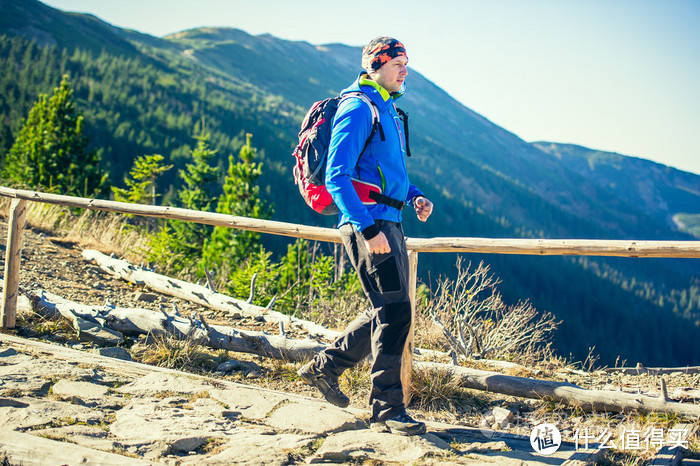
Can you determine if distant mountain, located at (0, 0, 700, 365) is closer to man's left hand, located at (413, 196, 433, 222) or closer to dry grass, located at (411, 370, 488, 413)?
dry grass, located at (411, 370, 488, 413)

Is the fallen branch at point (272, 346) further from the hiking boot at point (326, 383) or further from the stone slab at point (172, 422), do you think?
the stone slab at point (172, 422)

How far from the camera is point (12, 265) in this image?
404 centimetres

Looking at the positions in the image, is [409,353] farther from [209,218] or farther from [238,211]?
[238,211]

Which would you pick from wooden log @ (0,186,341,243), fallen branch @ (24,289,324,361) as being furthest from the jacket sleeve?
fallen branch @ (24,289,324,361)

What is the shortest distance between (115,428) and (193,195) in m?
23.0

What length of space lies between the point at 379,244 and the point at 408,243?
36.9 inches

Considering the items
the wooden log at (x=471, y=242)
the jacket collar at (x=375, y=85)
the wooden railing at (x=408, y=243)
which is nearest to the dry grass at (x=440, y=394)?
the wooden railing at (x=408, y=243)

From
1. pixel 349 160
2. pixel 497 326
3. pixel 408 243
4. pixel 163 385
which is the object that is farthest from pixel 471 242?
pixel 497 326

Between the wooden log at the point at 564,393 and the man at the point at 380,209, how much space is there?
39.8 inches

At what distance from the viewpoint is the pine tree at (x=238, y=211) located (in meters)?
17.7

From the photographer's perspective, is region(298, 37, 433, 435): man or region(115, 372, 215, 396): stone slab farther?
region(115, 372, 215, 396): stone slab

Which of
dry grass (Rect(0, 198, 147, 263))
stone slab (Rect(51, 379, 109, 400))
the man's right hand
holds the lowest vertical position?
dry grass (Rect(0, 198, 147, 263))

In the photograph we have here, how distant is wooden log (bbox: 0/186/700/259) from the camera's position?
2.73 m

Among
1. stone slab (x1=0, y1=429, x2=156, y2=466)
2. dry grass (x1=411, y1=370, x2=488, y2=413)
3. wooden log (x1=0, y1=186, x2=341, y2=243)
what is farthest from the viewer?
wooden log (x1=0, y1=186, x2=341, y2=243)
